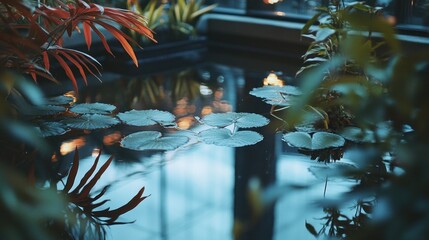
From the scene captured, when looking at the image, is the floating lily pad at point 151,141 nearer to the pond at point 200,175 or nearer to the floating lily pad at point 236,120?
the pond at point 200,175

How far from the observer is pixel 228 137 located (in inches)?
118

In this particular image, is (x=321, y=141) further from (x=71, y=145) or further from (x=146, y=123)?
(x=71, y=145)

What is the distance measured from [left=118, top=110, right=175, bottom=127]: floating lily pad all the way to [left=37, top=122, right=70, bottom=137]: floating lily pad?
1.21ft

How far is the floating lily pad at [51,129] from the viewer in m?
3.01

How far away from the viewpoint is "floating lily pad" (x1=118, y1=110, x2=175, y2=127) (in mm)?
3256

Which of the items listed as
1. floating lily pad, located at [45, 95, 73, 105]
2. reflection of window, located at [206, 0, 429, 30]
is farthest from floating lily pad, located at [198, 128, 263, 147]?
reflection of window, located at [206, 0, 429, 30]

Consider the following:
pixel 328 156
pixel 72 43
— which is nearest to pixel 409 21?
pixel 328 156

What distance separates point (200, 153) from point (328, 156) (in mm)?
A: 655

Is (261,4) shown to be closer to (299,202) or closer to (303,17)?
(303,17)

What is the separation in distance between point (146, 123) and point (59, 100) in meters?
0.75

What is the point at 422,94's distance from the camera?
95cm

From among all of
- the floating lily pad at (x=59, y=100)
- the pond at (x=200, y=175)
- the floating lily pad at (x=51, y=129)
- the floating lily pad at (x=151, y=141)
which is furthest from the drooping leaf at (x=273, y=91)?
the floating lily pad at (x=51, y=129)

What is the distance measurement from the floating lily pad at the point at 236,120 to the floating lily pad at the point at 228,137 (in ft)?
0.39

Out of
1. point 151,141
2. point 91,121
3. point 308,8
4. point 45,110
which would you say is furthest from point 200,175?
point 308,8
